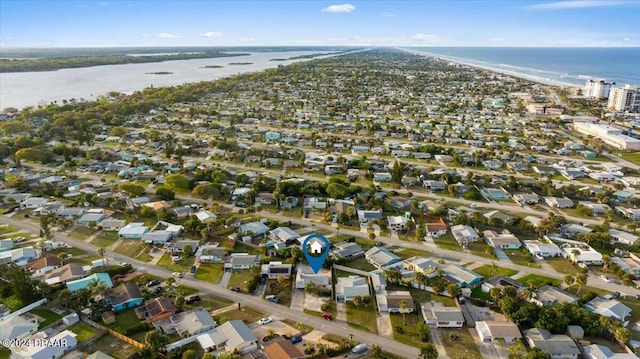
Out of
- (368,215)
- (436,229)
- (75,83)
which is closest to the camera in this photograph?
(436,229)

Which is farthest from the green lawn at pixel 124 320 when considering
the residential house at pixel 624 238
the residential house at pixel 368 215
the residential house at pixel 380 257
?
the residential house at pixel 624 238

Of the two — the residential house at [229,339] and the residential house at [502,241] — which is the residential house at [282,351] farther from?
the residential house at [502,241]

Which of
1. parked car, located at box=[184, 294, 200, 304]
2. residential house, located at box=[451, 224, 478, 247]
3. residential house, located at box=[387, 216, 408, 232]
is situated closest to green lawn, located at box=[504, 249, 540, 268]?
residential house, located at box=[451, 224, 478, 247]

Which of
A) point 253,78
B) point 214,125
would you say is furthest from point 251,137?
point 253,78

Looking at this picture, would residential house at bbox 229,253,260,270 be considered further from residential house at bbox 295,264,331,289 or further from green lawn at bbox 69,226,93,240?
green lawn at bbox 69,226,93,240

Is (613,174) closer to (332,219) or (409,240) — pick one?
(409,240)

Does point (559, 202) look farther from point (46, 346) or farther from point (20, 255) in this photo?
point (20, 255)

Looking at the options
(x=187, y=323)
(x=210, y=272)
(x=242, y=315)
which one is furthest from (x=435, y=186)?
(x=187, y=323)
